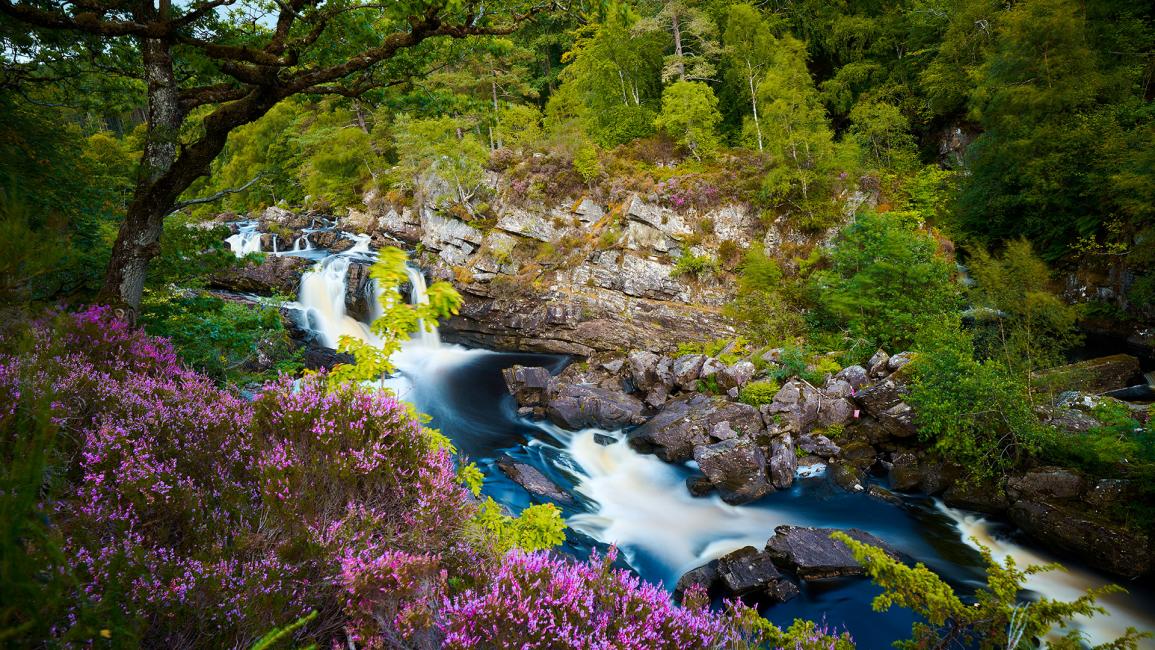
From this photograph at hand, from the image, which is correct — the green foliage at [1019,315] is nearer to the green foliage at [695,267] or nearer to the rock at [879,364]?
the rock at [879,364]

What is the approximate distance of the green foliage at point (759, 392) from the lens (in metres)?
13.0

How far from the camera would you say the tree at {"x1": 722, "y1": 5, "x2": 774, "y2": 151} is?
72.8 feet

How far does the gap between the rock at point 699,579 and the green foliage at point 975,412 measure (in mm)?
5776

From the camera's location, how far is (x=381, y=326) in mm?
3992

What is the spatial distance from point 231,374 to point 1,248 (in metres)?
5.15

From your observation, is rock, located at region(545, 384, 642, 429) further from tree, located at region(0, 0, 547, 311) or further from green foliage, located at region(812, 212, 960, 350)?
tree, located at region(0, 0, 547, 311)

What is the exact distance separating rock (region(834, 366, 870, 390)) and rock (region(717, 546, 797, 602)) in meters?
6.52

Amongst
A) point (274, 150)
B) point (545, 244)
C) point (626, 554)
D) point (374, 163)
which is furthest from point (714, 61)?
point (274, 150)

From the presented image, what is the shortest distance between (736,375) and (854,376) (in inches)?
120

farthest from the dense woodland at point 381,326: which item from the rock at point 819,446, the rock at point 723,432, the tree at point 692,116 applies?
the rock at point 819,446

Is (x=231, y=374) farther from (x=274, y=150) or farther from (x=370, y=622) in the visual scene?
(x=274, y=150)

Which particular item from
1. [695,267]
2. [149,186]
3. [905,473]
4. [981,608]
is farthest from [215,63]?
[695,267]

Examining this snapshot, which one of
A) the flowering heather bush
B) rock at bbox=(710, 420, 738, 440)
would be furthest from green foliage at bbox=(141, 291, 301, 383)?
rock at bbox=(710, 420, 738, 440)

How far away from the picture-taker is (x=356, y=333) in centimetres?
2022
